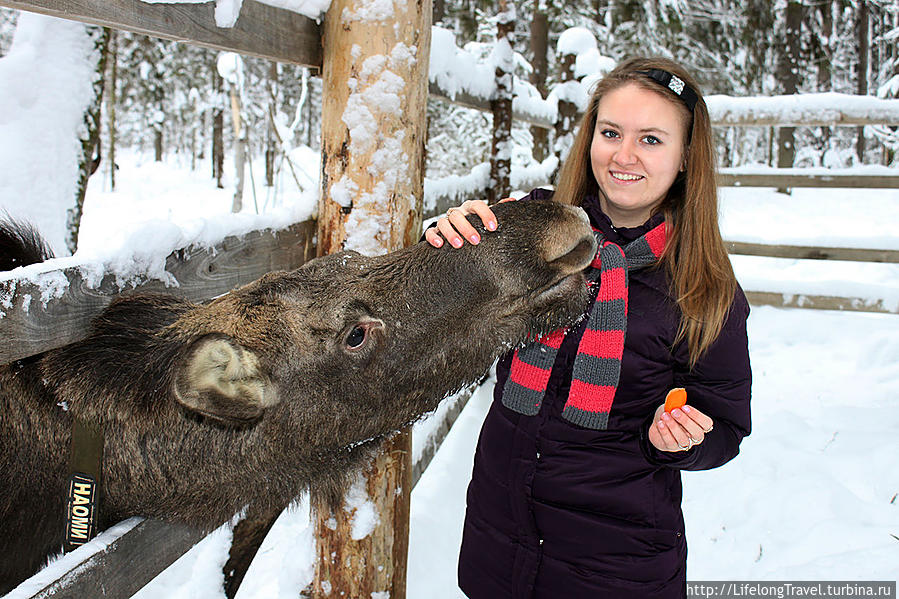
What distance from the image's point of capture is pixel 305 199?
2.88 m

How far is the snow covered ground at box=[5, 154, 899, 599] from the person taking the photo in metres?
3.49

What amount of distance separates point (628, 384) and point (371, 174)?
134cm

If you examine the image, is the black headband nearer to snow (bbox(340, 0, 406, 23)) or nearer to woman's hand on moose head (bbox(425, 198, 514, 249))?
woman's hand on moose head (bbox(425, 198, 514, 249))

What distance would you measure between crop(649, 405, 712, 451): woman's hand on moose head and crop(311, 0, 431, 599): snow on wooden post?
4.00 feet

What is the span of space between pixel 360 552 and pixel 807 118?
659 centimetres

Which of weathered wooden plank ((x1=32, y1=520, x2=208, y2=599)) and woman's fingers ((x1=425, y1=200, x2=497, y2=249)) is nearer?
weathered wooden plank ((x1=32, y1=520, x2=208, y2=599))

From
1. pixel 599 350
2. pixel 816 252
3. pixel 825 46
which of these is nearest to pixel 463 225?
pixel 599 350

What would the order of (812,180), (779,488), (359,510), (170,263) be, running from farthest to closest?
(812,180) → (779,488) → (359,510) → (170,263)

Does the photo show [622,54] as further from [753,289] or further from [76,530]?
[76,530]

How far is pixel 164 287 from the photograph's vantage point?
2.12m

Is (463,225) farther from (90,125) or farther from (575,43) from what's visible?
(575,43)

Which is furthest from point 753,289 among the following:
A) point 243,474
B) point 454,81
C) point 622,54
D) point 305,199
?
point 622,54

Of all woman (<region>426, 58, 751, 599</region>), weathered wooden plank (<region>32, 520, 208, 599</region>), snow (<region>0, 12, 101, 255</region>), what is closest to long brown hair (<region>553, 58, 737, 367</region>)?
woman (<region>426, 58, 751, 599</region>)

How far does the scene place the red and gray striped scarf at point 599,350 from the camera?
2.22 m
